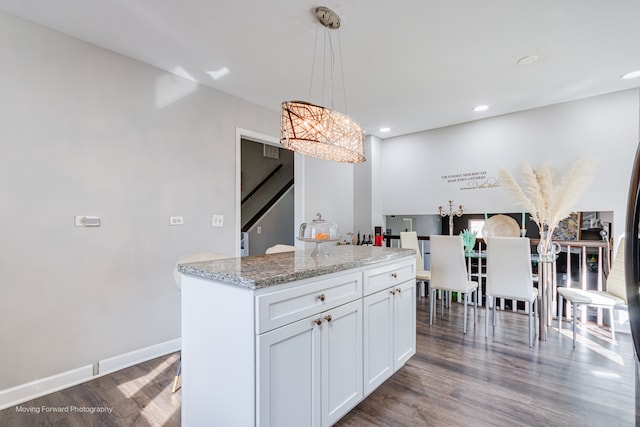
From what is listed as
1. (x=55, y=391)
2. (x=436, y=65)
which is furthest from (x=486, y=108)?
(x=55, y=391)

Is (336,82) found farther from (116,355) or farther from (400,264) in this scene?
(116,355)

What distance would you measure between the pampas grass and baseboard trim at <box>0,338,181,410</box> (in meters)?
3.97

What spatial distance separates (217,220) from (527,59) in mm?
3362

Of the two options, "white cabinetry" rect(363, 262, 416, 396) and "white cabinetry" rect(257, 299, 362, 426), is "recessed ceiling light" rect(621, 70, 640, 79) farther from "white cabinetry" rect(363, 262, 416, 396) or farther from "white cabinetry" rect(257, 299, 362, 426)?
"white cabinetry" rect(257, 299, 362, 426)

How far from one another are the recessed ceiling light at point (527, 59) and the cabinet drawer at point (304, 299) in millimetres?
2484

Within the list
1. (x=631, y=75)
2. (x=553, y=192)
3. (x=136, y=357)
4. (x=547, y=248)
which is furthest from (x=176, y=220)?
(x=631, y=75)

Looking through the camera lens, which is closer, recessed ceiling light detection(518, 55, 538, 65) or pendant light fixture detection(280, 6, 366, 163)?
pendant light fixture detection(280, 6, 366, 163)

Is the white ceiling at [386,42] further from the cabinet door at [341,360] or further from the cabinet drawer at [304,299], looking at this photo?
the cabinet door at [341,360]

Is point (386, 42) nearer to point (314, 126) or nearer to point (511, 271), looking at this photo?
point (314, 126)

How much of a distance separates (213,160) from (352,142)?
1748 mm

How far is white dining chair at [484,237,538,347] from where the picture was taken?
295cm

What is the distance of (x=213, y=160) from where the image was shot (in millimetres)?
3217

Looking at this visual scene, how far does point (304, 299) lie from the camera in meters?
1.49

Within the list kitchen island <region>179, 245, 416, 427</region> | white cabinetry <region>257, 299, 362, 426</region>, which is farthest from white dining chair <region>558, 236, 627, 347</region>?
white cabinetry <region>257, 299, 362, 426</region>
